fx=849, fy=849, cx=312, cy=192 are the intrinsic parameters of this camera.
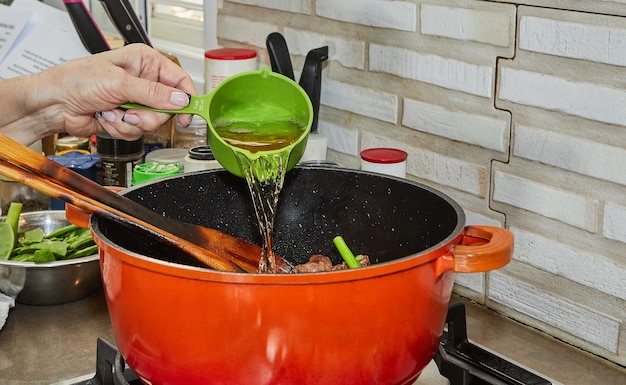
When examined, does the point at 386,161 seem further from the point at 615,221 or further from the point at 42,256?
the point at 42,256

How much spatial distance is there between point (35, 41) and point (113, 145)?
2.26 ft

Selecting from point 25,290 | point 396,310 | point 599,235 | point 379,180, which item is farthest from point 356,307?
point 25,290

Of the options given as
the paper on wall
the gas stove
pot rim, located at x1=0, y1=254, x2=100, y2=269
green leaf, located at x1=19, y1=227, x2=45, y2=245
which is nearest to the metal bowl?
pot rim, located at x1=0, y1=254, x2=100, y2=269

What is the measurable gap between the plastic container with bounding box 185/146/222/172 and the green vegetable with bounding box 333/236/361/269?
1.37 feet

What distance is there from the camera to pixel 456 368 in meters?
1.05

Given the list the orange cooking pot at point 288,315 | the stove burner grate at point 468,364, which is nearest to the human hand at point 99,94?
the orange cooking pot at point 288,315

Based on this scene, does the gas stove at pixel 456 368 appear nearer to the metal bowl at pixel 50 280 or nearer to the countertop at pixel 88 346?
the countertop at pixel 88 346

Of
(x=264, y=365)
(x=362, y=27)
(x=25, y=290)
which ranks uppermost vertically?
(x=362, y=27)

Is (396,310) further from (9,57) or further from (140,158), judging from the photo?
(9,57)

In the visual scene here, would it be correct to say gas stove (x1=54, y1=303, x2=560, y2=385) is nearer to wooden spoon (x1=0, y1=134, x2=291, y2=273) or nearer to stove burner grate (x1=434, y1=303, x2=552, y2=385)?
stove burner grate (x1=434, y1=303, x2=552, y2=385)

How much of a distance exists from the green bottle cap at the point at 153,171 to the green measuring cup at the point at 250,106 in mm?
329

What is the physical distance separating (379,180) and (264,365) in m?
0.38

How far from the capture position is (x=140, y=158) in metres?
1.68

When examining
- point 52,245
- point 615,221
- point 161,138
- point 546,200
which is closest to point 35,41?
point 161,138
